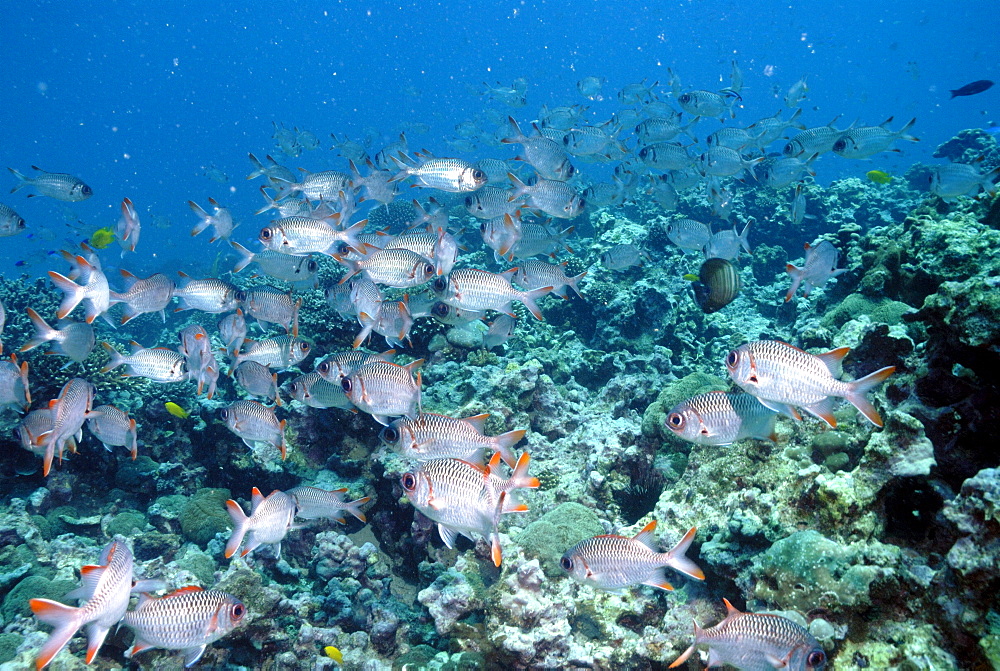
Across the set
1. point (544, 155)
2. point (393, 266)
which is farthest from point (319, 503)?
point (544, 155)

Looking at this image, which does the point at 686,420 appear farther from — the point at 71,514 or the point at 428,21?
the point at 428,21

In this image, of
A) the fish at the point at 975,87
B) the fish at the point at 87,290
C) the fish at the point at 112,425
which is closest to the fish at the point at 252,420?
the fish at the point at 112,425

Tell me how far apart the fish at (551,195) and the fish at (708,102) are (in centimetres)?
596

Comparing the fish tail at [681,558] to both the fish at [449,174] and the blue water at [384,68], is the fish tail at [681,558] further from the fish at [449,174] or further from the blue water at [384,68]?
the blue water at [384,68]

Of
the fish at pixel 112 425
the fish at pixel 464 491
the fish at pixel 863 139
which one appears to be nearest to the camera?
the fish at pixel 464 491

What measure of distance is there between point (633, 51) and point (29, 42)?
14430 cm


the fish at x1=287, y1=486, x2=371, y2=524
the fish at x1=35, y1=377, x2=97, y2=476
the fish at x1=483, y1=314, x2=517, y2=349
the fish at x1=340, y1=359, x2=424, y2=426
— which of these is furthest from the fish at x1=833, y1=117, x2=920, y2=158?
the fish at x1=35, y1=377, x2=97, y2=476

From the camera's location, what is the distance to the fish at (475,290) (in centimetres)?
496

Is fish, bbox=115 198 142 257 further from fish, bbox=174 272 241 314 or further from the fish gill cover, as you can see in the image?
fish, bbox=174 272 241 314

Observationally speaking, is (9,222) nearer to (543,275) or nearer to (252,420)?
(252,420)

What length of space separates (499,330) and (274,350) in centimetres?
308

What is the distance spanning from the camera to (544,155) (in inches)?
286

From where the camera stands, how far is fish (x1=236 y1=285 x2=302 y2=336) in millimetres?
6055

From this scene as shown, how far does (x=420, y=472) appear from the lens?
320cm
